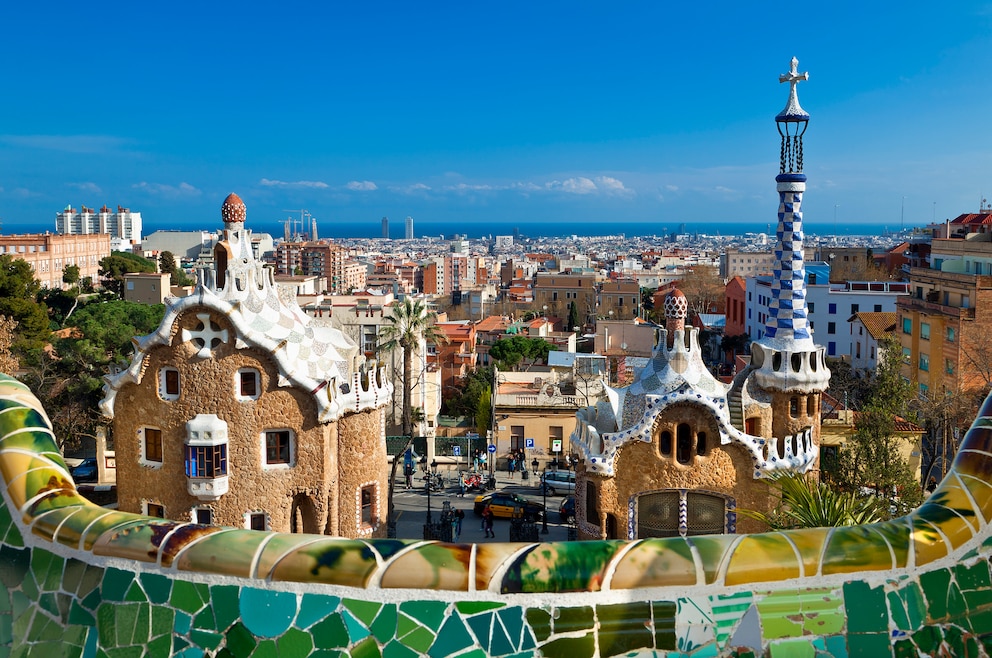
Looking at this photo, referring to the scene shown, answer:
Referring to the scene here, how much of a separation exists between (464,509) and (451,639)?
26.5 meters

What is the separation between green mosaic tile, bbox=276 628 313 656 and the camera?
5.02 m

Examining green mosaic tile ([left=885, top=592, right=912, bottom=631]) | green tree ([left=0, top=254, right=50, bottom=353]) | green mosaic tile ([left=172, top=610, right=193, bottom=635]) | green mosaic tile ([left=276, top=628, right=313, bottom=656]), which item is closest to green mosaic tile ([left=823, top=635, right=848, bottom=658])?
green mosaic tile ([left=885, top=592, right=912, bottom=631])

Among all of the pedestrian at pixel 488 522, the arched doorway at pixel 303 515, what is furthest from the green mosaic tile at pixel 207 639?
the pedestrian at pixel 488 522

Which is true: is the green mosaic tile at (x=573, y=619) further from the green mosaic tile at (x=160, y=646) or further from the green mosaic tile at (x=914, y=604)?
the green mosaic tile at (x=160, y=646)

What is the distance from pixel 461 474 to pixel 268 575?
3070cm

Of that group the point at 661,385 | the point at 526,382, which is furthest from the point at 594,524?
the point at 526,382

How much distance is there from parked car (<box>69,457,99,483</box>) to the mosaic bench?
101 feet

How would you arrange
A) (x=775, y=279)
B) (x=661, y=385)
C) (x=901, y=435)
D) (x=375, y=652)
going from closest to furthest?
(x=375, y=652)
(x=661, y=385)
(x=775, y=279)
(x=901, y=435)

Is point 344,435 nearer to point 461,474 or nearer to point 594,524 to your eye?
point 594,524

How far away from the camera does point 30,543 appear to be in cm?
564

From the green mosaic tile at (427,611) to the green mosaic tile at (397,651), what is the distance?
16 centimetres

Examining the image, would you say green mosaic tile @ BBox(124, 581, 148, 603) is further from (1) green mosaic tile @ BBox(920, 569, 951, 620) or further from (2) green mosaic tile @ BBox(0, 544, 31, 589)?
(1) green mosaic tile @ BBox(920, 569, 951, 620)

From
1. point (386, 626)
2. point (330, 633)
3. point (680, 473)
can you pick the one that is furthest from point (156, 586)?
point (680, 473)

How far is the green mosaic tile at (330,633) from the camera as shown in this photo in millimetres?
4992
